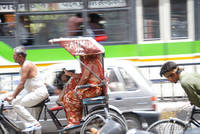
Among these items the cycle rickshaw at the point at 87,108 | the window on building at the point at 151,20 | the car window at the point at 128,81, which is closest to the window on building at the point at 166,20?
the window on building at the point at 151,20

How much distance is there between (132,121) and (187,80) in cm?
209

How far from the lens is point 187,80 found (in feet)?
15.3

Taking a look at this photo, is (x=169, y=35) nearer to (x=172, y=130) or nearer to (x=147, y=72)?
(x=147, y=72)

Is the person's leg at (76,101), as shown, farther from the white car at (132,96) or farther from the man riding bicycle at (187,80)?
the man riding bicycle at (187,80)

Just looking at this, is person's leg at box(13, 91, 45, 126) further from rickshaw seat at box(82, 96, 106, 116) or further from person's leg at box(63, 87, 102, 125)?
rickshaw seat at box(82, 96, 106, 116)

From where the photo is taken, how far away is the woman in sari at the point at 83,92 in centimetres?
577

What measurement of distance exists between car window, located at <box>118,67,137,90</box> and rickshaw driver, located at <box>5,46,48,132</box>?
4.74 ft

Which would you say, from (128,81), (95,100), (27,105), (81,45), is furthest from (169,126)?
(27,105)

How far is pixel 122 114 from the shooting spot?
650 centimetres

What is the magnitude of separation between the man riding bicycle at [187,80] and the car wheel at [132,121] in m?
1.83

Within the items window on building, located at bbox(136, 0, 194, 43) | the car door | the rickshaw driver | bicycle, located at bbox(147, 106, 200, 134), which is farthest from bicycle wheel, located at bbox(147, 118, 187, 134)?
window on building, located at bbox(136, 0, 194, 43)

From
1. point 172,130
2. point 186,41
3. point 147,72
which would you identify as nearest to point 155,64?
point 147,72

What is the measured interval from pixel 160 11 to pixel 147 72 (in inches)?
71.3

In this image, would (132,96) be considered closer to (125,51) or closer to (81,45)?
(81,45)
